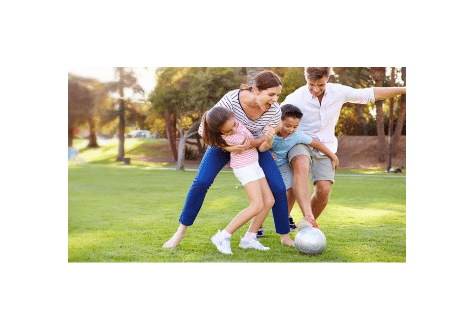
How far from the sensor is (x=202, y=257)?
3562 mm

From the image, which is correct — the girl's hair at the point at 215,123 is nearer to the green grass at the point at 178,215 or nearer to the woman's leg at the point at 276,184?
the woman's leg at the point at 276,184

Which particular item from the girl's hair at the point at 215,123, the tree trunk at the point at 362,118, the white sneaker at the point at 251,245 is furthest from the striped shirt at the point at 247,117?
the tree trunk at the point at 362,118

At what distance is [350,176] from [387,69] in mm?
2617

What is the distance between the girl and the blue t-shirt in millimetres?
395

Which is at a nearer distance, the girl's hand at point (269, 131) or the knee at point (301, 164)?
the girl's hand at point (269, 131)

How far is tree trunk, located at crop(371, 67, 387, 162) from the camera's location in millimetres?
6046

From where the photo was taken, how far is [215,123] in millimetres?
3201

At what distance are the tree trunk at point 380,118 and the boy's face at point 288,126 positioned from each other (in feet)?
8.81

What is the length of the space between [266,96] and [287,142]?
1.92ft

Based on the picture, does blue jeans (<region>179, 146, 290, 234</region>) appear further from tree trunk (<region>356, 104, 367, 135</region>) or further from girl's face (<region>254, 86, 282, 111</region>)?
tree trunk (<region>356, 104, 367, 135</region>)

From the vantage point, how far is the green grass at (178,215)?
3.68 metres

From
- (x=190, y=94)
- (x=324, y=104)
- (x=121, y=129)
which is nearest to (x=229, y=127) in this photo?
(x=324, y=104)

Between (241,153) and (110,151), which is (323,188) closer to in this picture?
(241,153)
